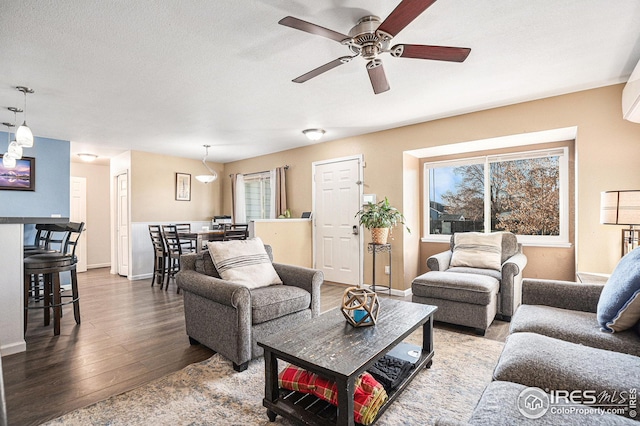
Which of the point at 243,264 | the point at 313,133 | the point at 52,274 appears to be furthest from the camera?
the point at 313,133

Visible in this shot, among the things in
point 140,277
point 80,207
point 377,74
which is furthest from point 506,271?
point 80,207

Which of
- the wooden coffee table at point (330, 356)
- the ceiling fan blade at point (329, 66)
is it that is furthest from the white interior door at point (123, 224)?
the wooden coffee table at point (330, 356)

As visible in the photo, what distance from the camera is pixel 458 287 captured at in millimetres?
3008

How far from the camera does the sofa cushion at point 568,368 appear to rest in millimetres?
1198

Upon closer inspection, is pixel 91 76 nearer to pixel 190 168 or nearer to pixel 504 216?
pixel 190 168

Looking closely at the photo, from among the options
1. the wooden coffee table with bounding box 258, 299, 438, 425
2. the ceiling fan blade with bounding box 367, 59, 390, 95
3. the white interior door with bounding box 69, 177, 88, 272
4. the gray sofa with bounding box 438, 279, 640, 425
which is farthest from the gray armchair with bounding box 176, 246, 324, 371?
the white interior door with bounding box 69, 177, 88, 272

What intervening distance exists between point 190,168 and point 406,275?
5016mm

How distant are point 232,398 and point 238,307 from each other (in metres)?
0.55

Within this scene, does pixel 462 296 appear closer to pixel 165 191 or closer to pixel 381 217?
pixel 381 217

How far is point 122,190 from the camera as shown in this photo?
6176mm

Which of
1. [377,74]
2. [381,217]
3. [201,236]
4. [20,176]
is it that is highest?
[377,74]

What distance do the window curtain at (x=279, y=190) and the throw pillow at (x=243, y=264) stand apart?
3.06 m

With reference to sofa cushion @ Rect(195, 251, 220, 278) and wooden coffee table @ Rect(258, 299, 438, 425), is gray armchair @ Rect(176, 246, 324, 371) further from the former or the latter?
wooden coffee table @ Rect(258, 299, 438, 425)

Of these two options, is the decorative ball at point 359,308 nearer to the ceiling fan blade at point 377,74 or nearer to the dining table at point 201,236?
the ceiling fan blade at point 377,74
